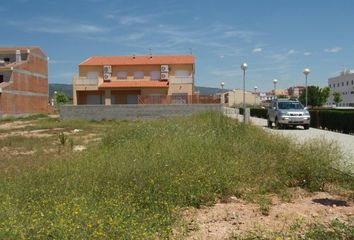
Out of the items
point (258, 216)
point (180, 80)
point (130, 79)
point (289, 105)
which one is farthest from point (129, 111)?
point (258, 216)

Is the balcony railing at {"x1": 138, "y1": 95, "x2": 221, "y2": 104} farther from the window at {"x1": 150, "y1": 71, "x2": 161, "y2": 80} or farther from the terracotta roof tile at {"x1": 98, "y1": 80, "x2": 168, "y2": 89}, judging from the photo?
the window at {"x1": 150, "y1": 71, "x2": 161, "y2": 80}

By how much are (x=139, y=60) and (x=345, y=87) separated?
84.9 metres

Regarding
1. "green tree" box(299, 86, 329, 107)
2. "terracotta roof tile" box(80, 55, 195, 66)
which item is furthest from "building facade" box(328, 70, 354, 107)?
"terracotta roof tile" box(80, 55, 195, 66)

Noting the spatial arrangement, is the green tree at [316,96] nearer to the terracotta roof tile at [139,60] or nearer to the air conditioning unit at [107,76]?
the terracotta roof tile at [139,60]

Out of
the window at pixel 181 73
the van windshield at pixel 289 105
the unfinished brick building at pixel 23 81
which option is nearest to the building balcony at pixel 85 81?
the unfinished brick building at pixel 23 81

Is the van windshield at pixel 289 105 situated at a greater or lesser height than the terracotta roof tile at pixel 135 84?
lesser

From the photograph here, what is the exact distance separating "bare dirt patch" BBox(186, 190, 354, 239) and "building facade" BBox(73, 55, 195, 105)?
38.6 m

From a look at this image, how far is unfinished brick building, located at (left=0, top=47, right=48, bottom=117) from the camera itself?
45.0m

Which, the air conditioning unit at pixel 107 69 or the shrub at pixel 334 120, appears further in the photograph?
the air conditioning unit at pixel 107 69

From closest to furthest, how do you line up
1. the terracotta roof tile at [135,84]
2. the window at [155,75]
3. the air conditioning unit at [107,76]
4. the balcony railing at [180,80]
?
the balcony railing at [180,80], the terracotta roof tile at [135,84], the air conditioning unit at [107,76], the window at [155,75]

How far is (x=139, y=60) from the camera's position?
50719 mm

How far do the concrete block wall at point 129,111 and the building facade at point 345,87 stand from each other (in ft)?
278

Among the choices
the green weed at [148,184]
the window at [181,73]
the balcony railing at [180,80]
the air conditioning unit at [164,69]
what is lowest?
the green weed at [148,184]

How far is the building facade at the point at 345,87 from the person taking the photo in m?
110
